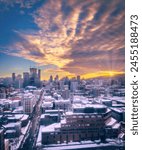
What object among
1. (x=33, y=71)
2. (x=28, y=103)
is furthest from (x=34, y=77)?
(x=28, y=103)

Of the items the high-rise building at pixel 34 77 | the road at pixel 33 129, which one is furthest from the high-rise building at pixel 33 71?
the road at pixel 33 129

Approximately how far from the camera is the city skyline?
1930 mm

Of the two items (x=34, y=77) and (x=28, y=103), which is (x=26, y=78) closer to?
(x=34, y=77)

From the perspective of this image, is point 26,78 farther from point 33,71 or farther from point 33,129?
point 33,129

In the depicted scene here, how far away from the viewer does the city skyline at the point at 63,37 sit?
1930mm

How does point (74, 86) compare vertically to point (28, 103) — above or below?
above

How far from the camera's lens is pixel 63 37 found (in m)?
2.08

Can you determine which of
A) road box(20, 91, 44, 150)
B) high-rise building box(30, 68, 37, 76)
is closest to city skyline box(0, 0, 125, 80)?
high-rise building box(30, 68, 37, 76)

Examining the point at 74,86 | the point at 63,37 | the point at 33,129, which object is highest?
the point at 63,37

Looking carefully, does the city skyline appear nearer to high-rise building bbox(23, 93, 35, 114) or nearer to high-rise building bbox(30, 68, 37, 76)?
high-rise building bbox(30, 68, 37, 76)

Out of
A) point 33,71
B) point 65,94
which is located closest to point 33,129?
point 65,94

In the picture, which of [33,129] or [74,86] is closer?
[33,129]

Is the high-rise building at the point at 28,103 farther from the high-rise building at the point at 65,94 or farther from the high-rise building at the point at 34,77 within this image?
the high-rise building at the point at 65,94

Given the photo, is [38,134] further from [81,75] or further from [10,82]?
[81,75]
